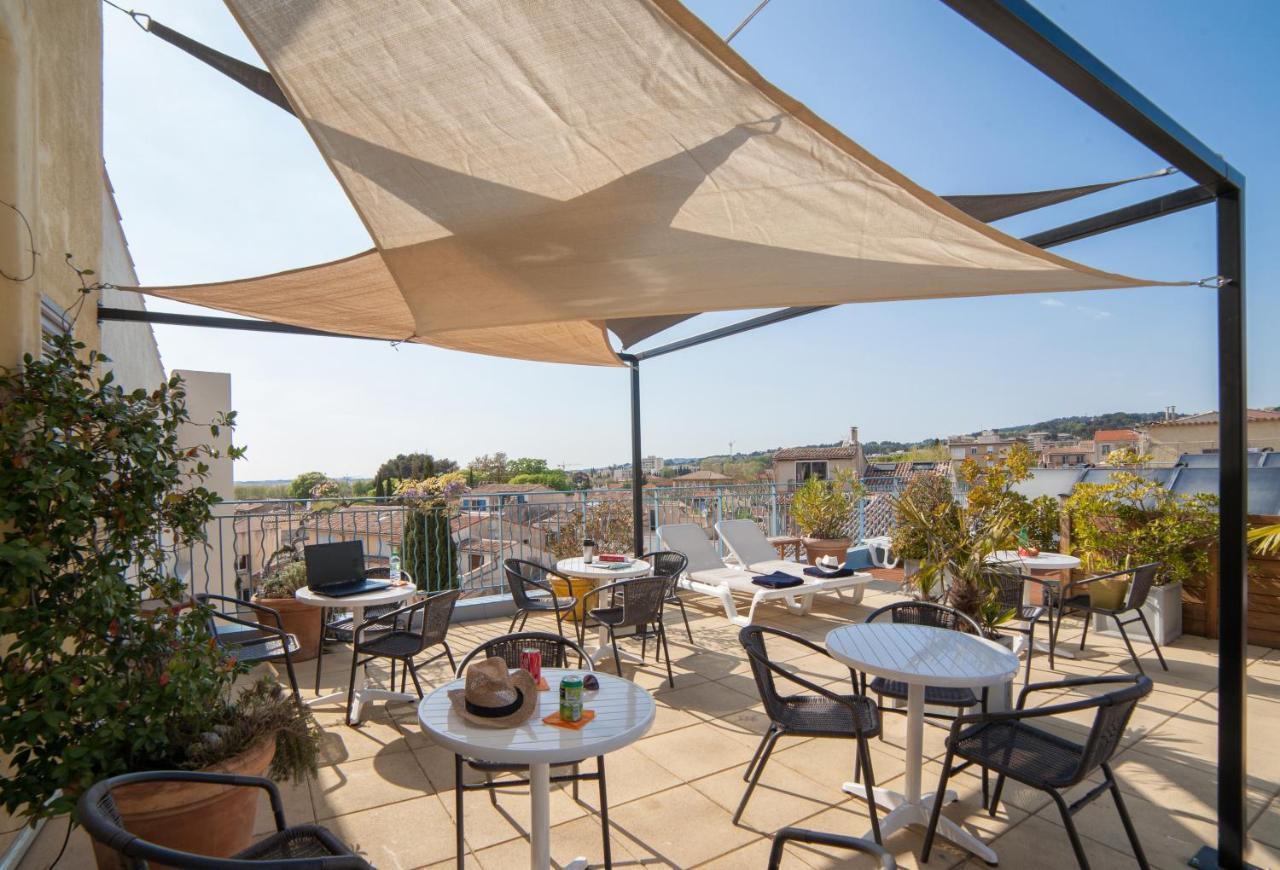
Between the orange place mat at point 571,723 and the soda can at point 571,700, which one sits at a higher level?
the soda can at point 571,700

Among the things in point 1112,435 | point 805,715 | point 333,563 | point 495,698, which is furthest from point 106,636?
point 1112,435

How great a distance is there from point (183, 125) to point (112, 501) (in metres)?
2.97

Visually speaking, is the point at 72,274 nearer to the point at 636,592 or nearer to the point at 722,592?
the point at 636,592

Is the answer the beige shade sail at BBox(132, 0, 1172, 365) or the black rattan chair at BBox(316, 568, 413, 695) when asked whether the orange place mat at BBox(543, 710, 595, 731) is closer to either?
the beige shade sail at BBox(132, 0, 1172, 365)

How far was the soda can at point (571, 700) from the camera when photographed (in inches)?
81.4

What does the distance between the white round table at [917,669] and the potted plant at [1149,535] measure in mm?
3024

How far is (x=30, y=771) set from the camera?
6.37 feet

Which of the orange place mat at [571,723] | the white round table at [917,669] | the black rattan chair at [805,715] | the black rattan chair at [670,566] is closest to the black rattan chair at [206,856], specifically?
the orange place mat at [571,723]

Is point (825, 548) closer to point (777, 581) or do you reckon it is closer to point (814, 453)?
point (777, 581)

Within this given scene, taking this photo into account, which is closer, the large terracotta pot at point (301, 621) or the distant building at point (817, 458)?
the large terracotta pot at point (301, 621)

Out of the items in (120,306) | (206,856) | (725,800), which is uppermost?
(120,306)

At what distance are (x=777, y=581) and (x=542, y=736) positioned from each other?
3.99 metres

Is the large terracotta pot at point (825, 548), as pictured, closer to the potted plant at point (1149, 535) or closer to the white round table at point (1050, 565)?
the white round table at point (1050, 565)

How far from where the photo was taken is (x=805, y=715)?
2.73 metres
